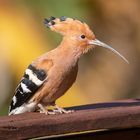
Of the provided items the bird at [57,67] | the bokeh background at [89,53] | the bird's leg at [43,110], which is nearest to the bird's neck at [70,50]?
the bird at [57,67]

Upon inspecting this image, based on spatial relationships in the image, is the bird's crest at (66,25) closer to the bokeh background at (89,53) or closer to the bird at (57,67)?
the bird at (57,67)

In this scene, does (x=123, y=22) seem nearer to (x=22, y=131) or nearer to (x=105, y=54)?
(x=105, y=54)

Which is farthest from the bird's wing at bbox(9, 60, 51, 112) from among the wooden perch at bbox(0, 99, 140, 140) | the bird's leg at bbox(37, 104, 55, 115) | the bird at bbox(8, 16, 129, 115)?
the wooden perch at bbox(0, 99, 140, 140)

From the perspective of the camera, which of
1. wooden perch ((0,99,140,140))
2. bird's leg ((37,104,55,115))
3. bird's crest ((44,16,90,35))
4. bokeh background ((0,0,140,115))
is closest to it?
wooden perch ((0,99,140,140))

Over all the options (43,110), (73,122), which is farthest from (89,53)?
(73,122)

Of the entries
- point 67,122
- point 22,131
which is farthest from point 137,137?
point 22,131

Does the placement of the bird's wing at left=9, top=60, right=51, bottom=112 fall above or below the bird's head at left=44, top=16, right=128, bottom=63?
below

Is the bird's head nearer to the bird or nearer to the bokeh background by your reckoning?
the bird
